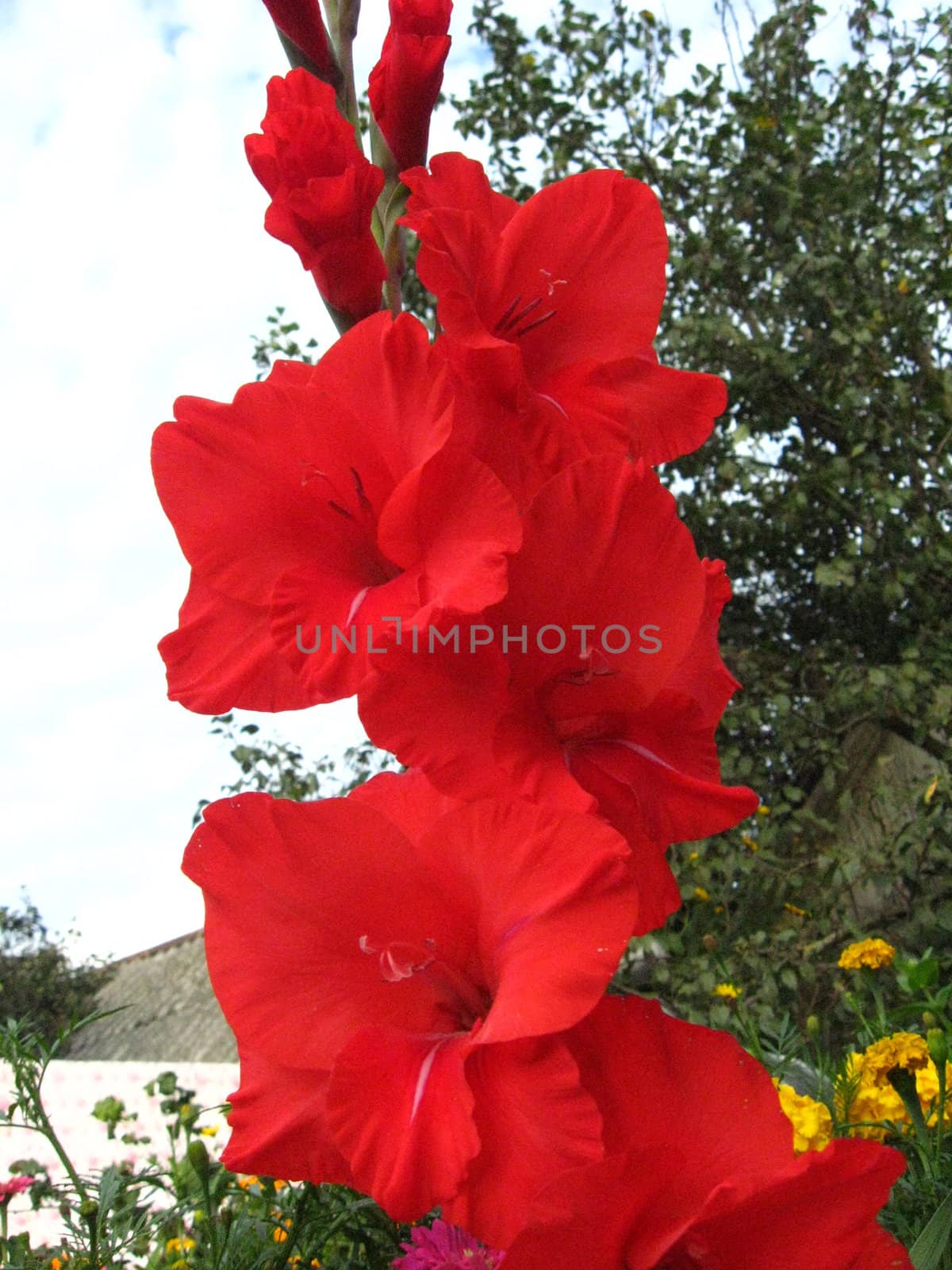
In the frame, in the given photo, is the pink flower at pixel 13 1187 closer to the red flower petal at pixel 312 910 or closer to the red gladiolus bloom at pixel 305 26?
the red flower petal at pixel 312 910

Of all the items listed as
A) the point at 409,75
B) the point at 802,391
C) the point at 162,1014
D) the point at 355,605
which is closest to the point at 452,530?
the point at 355,605

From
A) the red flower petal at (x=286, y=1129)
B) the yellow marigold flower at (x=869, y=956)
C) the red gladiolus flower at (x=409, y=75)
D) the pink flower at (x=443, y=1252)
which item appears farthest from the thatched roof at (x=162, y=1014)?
the red gladiolus flower at (x=409, y=75)

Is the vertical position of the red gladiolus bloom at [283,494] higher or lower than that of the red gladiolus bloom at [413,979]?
higher

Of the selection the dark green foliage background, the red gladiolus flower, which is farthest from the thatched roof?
the red gladiolus flower

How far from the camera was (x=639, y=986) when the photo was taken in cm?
282

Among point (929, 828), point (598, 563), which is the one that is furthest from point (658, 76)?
point (598, 563)

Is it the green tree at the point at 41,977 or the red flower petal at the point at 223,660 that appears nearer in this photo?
the red flower petal at the point at 223,660

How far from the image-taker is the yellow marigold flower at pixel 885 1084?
3.31 ft

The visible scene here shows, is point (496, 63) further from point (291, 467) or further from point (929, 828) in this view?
point (291, 467)

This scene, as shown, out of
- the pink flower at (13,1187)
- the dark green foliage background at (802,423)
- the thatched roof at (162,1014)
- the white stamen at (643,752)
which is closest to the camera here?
the white stamen at (643,752)

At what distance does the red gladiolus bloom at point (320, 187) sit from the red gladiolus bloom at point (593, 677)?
11.1 inches

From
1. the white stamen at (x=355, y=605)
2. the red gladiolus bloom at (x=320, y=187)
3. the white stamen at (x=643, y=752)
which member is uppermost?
the red gladiolus bloom at (x=320, y=187)

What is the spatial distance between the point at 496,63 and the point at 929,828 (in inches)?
115

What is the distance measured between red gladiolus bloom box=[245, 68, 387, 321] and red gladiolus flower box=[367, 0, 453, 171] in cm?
9
